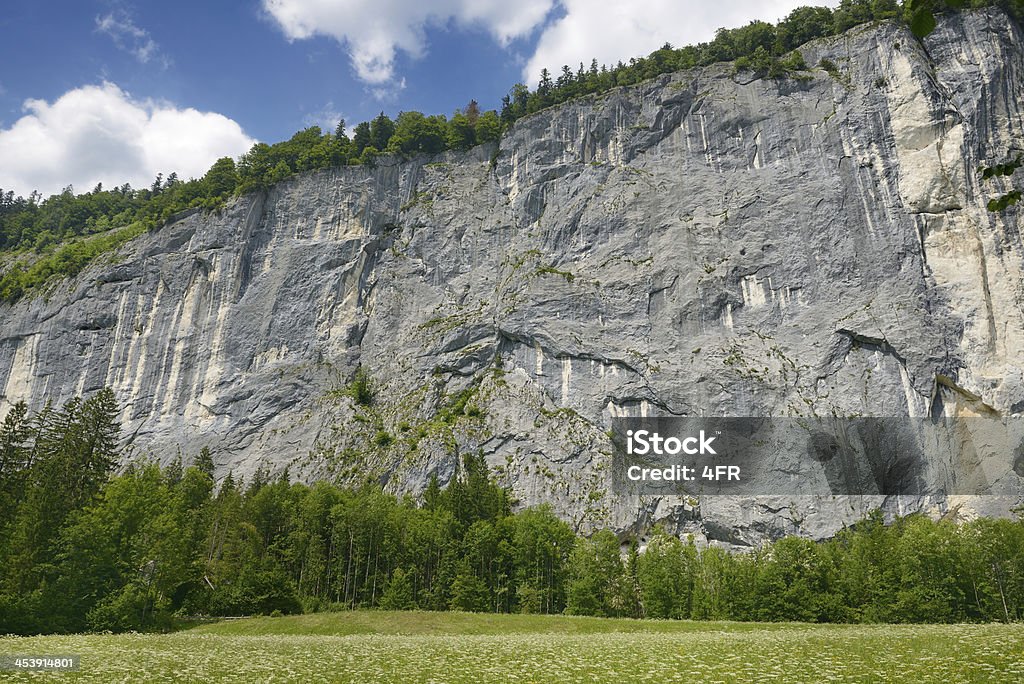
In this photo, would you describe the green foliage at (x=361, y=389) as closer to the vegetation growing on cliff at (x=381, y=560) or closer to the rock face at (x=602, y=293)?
the rock face at (x=602, y=293)

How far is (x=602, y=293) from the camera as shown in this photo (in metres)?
80.8

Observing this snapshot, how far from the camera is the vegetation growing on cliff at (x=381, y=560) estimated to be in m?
35.2

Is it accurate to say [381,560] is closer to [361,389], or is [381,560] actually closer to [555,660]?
[361,389]

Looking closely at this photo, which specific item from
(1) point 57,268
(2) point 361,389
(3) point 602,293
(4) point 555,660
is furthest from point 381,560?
(1) point 57,268

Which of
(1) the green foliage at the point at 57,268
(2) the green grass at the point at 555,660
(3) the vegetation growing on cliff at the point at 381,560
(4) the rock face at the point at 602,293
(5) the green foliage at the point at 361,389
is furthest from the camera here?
(1) the green foliage at the point at 57,268

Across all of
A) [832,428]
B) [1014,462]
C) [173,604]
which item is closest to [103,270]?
[173,604]

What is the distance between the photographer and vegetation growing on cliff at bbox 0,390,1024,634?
35188 millimetres

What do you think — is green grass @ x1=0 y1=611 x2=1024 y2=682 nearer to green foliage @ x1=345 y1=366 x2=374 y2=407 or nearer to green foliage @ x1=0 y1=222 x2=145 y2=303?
green foliage @ x1=345 y1=366 x2=374 y2=407

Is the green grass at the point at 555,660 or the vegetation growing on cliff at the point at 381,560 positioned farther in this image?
the vegetation growing on cliff at the point at 381,560

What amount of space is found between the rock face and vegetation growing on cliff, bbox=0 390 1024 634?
43.0 feet

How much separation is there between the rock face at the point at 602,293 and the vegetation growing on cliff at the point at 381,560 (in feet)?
43.0

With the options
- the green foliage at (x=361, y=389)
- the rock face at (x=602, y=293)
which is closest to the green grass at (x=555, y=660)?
the rock face at (x=602, y=293)

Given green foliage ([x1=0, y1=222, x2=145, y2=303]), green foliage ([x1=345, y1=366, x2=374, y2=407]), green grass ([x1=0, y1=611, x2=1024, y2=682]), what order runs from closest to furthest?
green grass ([x1=0, y1=611, x2=1024, y2=682]) < green foliage ([x1=345, y1=366, x2=374, y2=407]) < green foliage ([x1=0, y1=222, x2=145, y2=303])

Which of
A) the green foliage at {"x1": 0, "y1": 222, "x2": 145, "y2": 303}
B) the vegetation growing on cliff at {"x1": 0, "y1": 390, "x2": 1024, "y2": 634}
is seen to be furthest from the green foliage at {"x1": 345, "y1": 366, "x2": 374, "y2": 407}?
the green foliage at {"x1": 0, "y1": 222, "x2": 145, "y2": 303}
